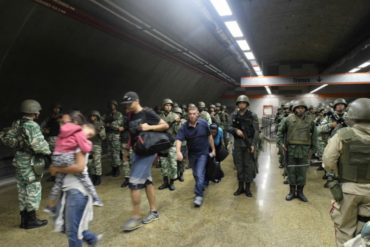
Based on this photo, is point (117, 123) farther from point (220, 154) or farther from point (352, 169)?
point (352, 169)

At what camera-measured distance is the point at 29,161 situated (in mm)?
3381

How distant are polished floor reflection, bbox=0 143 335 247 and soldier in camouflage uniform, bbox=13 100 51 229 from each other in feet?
1.07

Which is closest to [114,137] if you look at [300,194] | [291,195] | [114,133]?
[114,133]

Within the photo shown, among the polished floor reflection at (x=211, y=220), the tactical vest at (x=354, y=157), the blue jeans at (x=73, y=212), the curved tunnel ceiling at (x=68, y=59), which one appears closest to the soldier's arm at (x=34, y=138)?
the polished floor reflection at (x=211, y=220)

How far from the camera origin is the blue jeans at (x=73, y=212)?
2201 millimetres

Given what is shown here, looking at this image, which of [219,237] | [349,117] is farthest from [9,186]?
[349,117]

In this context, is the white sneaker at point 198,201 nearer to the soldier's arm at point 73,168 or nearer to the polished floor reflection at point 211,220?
the polished floor reflection at point 211,220

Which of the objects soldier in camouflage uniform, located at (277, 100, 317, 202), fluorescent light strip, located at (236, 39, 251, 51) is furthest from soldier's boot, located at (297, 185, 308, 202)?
fluorescent light strip, located at (236, 39, 251, 51)

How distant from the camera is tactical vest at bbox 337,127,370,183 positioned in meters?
2.09

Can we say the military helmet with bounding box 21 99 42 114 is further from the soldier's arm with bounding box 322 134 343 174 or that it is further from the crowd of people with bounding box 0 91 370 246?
the soldier's arm with bounding box 322 134 343 174

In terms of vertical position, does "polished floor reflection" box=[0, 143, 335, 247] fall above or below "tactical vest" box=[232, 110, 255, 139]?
below

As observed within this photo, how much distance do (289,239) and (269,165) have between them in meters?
4.38

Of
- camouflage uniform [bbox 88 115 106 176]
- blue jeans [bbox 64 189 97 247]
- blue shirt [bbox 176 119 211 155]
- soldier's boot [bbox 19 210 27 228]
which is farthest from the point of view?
camouflage uniform [bbox 88 115 106 176]

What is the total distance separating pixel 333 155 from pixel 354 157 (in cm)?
15
